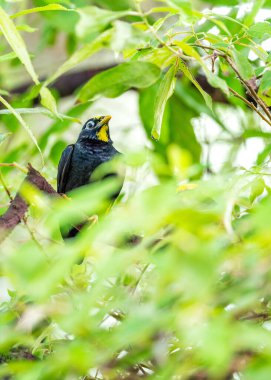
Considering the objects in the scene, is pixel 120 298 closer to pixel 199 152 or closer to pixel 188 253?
pixel 188 253

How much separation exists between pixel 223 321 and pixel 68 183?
4.70 feet

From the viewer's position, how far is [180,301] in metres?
0.48

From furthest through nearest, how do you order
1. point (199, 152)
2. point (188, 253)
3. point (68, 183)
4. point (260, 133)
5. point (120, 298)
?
point (199, 152), point (68, 183), point (260, 133), point (120, 298), point (188, 253)

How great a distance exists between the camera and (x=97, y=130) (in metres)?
1.97

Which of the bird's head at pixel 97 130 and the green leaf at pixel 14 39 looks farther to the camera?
the bird's head at pixel 97 130

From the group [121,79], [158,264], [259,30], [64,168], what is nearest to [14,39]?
[121,79]

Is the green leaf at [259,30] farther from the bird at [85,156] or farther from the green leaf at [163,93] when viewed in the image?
the bird at [85,156]

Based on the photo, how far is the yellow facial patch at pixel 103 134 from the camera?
1946mm

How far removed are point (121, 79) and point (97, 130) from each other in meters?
1.25

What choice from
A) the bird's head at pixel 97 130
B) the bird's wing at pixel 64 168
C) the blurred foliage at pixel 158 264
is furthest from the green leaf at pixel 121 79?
the bird's head at pixel 97 130

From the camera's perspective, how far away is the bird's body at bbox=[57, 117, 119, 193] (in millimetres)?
1839

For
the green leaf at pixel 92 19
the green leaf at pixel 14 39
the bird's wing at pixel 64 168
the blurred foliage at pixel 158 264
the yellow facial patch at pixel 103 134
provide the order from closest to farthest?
1. the blurred foliage at pixel 158 264
2. the green leaf at pixel 92 19
3. the green leaf at pixel 14 39
4. the bird's wing at pixel 64 168
5. the yellow facial patch at pixel 103 134

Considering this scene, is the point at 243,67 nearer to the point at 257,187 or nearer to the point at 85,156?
the point at 257,187

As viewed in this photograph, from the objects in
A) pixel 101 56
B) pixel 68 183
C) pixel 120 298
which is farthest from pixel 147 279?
pixel 101 56
